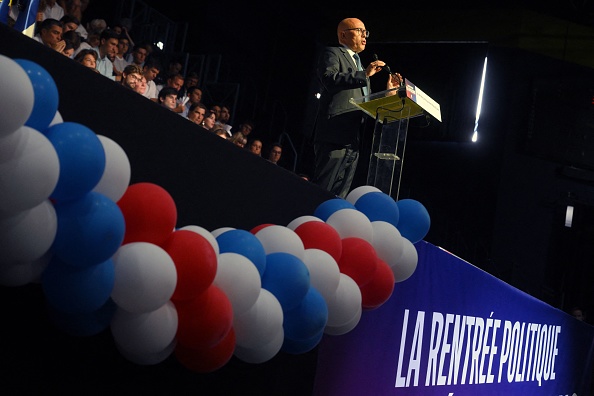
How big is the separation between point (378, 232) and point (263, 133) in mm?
5570

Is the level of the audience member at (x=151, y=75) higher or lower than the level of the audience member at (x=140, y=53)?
lower

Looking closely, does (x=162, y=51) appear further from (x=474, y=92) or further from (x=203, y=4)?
(x=474, y=92)

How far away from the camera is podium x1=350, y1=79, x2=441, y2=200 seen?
2910mm

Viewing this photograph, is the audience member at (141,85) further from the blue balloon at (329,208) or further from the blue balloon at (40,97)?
the blue balloon at (40,97)

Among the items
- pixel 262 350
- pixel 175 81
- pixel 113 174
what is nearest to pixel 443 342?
pixel 262 350

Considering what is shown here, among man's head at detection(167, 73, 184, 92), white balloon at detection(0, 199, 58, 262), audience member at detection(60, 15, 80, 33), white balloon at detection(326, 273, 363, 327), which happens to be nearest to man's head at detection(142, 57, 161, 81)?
man's head at detection(167, 73, 184, 92)

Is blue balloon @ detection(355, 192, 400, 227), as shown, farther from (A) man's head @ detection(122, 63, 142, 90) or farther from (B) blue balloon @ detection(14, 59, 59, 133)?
(A) man's head @ detection(122, 63, 142, 90)

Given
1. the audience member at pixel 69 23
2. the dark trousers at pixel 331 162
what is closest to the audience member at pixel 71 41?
the audience member at pixel 69 23

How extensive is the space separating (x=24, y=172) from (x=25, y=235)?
11 cm

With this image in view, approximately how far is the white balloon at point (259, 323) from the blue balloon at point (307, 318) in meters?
0.11

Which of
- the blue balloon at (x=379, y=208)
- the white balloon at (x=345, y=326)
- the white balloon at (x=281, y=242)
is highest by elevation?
the blue balloon at (x=379, y=208)

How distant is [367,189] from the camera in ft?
7.78

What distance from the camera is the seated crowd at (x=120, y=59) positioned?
430cm

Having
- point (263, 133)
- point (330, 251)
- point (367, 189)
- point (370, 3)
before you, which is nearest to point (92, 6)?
point (263, 133)
